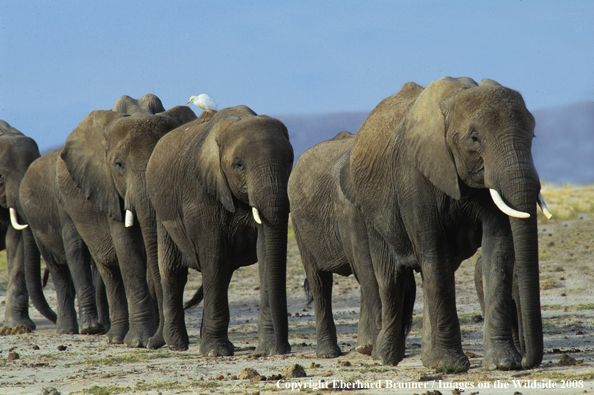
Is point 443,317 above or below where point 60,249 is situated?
below

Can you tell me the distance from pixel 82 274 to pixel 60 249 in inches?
37.7

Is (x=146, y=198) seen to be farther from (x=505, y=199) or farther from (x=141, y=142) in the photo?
(x=505, y=199)

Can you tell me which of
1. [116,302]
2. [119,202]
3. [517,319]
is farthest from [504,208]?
[116,302]

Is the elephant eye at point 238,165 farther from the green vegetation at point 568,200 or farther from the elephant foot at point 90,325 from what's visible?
the green vegetation at point 568,200

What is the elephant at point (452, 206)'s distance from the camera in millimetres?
5676

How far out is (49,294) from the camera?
1686 cm

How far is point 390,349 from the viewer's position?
7078 millimetres

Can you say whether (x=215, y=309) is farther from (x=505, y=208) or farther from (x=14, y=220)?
(x=14, y=220)

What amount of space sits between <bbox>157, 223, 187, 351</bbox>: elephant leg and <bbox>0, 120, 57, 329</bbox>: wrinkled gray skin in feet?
13.9

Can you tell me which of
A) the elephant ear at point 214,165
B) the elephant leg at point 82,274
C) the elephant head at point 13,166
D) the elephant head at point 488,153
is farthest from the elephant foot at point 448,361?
the elephant head at point 13,166

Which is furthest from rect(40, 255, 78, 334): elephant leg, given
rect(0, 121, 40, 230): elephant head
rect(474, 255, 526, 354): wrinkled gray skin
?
rect(474, 255, 526, 354): wrinkled gray skin

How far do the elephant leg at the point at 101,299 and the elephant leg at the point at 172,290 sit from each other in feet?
8.95

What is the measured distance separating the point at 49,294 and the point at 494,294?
41.2 feet

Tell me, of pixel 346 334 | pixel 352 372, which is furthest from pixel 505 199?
pixel 346 334
